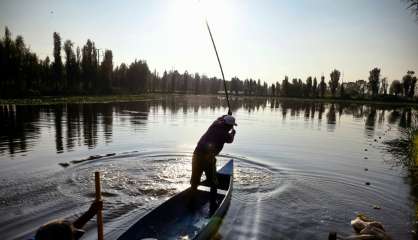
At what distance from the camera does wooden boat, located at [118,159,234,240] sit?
21.4ft

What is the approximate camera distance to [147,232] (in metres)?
6.68

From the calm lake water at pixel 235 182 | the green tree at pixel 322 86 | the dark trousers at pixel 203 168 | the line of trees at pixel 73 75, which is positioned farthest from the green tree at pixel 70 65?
the green tree at pixel 322 86

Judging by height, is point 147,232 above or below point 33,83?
below

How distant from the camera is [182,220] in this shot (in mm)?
7953

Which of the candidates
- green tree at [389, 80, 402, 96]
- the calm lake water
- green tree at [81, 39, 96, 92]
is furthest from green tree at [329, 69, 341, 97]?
the calm lake water

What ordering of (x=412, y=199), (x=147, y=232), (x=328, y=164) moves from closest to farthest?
(x=147, y=232) < (x=412, y=199) < (x=328, y=164)

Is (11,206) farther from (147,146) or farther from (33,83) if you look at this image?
(33,83)

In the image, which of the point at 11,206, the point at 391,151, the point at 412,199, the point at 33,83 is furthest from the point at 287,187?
the point at 33,83

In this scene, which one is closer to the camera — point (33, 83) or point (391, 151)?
point (391, 151)

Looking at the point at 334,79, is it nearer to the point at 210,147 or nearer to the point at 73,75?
the point at 73,75

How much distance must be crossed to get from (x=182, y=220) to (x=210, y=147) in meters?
2.20

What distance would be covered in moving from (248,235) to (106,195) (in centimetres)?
523

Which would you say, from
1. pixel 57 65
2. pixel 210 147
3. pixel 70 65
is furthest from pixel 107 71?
pixel 210 147

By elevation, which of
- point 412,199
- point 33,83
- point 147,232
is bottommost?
point 412,199
